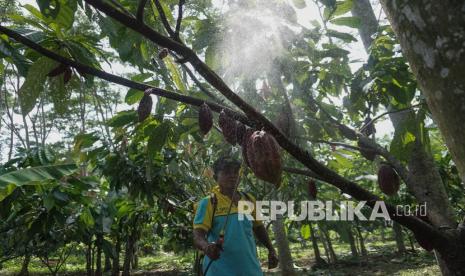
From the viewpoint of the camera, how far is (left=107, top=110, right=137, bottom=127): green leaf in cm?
140

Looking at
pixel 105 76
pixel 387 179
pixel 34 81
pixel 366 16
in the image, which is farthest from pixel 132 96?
pixel 366 16

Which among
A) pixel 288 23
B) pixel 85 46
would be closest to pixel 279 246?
pixel 288 23

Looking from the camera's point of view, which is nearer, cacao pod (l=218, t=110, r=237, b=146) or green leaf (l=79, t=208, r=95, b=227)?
cacao pod (l=218, t=110, r=237, b=146)

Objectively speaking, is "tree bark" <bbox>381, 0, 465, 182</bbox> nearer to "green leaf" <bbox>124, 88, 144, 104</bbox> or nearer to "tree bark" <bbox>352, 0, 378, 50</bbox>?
"green leaf" <bbox>124, 88, 144, 104</bbox>

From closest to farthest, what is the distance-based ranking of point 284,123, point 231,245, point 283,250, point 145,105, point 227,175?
point 145,105
point 284,123
point 231,245
point 227,175
point 283,250

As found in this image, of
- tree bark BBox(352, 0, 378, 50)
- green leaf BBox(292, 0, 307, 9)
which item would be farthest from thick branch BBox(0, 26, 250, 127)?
tree bark BBox(352, 0, 378, 50)

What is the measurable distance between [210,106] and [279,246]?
3.95m

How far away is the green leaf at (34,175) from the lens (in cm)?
217

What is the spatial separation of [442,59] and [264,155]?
0.30m

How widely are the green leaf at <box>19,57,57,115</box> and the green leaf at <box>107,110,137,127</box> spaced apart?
1.26ft

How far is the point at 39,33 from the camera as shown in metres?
1.09

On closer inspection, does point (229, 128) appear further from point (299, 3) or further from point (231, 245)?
point (231, 245)

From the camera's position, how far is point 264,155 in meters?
0.66

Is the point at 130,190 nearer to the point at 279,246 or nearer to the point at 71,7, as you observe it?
the point at 279,246
